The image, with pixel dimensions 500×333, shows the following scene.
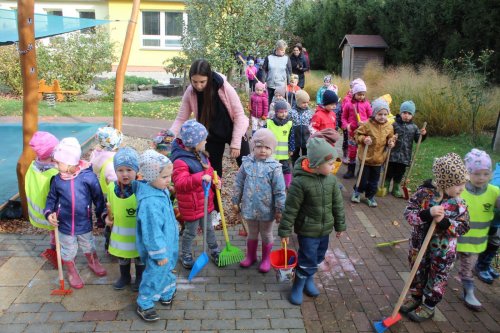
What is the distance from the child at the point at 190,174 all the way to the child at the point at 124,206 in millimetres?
459

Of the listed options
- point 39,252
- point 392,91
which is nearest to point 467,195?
point 39,252

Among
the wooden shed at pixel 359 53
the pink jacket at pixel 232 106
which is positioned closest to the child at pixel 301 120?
the pink jacket at pixel 232 106

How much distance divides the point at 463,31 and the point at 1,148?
43.5 feet

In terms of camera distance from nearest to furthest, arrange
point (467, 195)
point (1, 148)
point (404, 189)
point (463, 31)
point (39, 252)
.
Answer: point (467, 195) → point (39, 252) → point (404, 189) → point (1, 148) → point (463, 31)

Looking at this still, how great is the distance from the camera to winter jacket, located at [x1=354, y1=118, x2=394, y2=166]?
20.2 ft

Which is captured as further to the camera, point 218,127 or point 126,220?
point 218,127

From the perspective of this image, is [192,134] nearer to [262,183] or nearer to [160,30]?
[262,183]

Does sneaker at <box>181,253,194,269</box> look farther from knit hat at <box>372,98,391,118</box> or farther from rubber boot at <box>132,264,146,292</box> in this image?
knit hat at <box>372,98,391,118</box>

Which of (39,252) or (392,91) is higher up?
(392,91)

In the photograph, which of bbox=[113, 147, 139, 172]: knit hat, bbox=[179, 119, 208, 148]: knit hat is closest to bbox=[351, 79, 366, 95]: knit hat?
bbox=[179, 119, 208, 148]: knit hat

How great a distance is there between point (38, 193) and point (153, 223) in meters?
1.44

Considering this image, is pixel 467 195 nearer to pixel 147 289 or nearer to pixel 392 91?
pixel 147 289

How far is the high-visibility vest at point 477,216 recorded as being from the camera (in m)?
3.88

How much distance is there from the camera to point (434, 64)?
1450 cm
